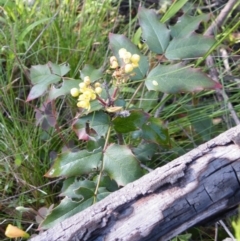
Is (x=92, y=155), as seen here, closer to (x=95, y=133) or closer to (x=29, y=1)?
(x=95, y=133)

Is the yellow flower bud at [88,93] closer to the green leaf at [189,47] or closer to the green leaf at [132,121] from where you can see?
the green leaf at [132,121]

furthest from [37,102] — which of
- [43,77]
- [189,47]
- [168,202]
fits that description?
[168,202]

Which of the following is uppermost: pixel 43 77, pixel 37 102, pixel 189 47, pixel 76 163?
pixel 189 47

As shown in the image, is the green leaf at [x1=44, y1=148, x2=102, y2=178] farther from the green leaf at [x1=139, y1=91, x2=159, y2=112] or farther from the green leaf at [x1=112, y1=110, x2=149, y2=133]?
the green leaf at [x1=139, y1=91, x2=159, y2=112]

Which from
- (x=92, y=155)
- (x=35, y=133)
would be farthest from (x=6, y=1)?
(x=92, y=155)

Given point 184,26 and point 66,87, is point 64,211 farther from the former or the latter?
point 184,26

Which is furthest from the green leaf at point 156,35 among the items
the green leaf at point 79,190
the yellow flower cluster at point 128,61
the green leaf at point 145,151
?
the green leaf at point 79,190

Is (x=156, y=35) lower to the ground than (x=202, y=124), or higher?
higher
